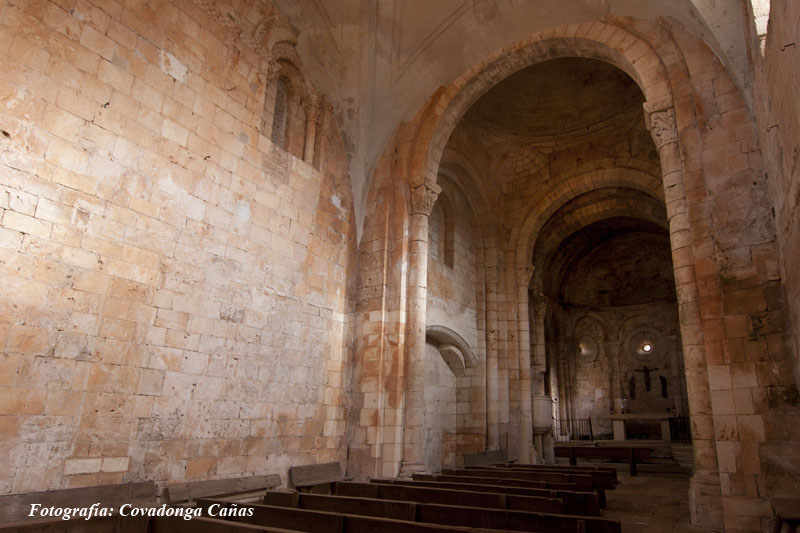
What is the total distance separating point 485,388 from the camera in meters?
12.9

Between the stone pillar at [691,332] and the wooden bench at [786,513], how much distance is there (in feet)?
4.61

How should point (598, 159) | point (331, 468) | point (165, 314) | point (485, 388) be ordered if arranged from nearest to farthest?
point (165, 314)
point (331, 468)
point (485, 388)
point (598, 159)

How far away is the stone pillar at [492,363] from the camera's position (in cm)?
1249

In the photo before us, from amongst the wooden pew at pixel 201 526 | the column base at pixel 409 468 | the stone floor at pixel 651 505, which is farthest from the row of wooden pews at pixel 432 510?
the column base at pixel 409 468

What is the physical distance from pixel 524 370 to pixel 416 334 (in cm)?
536

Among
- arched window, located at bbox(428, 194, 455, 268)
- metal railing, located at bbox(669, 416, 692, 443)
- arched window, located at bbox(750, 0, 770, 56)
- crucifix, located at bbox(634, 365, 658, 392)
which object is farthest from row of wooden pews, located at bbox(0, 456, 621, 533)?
crucifix, located at bbox(634, 365, 658, 392)

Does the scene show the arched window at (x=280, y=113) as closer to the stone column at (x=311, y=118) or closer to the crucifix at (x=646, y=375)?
the stone column at (x=311, y=118)

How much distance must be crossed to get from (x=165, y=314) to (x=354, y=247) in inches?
167

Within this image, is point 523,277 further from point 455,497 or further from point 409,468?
point 455,497

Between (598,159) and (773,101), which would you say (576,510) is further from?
(598,159)

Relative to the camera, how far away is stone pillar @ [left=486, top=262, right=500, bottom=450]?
41.0ft

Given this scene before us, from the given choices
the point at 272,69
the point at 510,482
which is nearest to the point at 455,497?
the point at 510,482

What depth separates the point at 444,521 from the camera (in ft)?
12.2

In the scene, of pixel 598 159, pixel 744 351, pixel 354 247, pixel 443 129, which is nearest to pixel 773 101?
pixel 744 351
